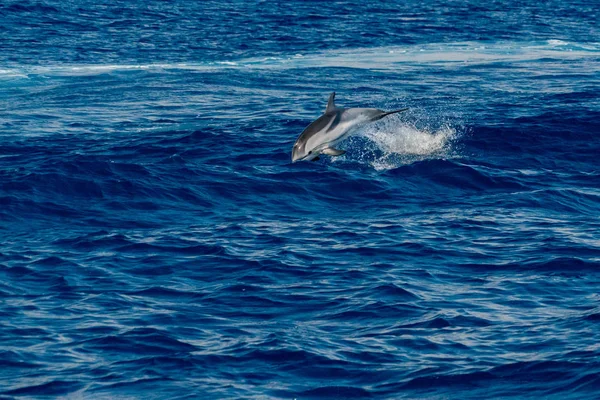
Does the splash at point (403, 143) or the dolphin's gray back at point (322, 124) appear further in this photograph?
the splash at point (403, 143)

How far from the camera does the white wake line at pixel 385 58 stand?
38384 millimetres

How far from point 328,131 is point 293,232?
74.2 inches

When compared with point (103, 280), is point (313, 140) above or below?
above

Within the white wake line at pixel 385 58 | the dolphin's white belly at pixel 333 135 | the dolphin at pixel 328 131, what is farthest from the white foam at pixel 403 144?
the white wake line at pixel 385 58

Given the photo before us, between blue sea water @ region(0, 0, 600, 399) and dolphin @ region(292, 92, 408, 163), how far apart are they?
54.3 inches

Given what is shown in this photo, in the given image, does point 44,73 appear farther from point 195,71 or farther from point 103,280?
point 103,280

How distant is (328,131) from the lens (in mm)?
19312

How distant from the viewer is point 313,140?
19.2 meters

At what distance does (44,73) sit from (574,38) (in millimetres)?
24446

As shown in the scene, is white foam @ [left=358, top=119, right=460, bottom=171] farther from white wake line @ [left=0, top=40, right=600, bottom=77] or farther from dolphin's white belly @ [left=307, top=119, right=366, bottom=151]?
white wake line @ [left=0, top=40, right=600, bottom=77]

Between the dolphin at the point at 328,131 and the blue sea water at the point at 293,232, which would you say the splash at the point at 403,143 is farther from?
the dolphin at the point at 328,131

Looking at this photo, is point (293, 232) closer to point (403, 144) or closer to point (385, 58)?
point (403, 144)

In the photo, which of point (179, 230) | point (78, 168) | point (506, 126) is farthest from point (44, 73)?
point (179, 230)

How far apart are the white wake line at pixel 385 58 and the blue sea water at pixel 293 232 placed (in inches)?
11.6
